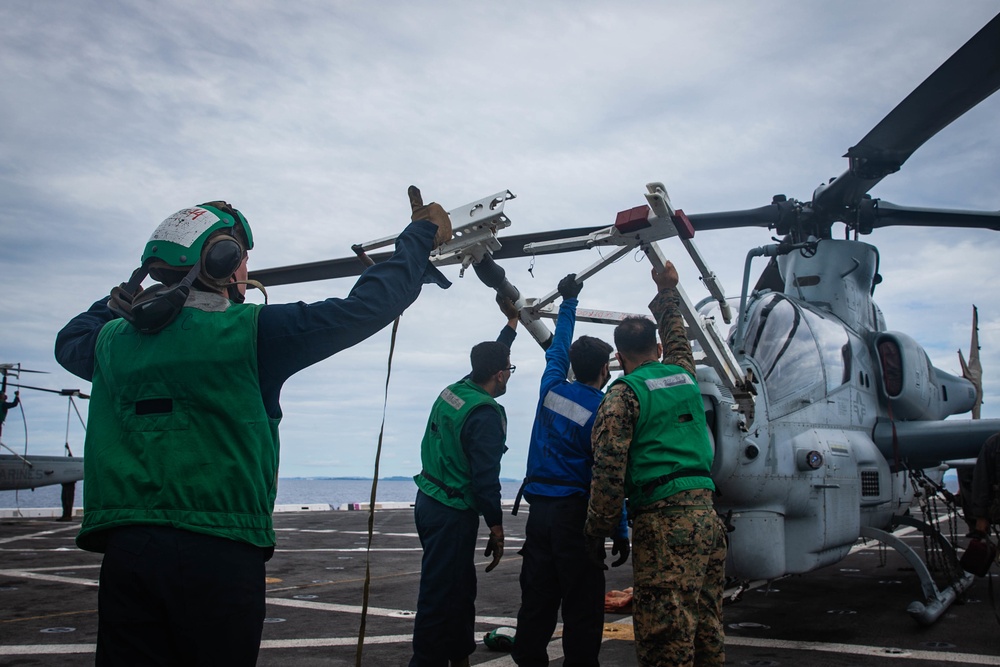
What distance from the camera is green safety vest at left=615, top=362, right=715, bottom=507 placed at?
3.76 m

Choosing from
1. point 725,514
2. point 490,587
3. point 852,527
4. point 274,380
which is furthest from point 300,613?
point 274,380

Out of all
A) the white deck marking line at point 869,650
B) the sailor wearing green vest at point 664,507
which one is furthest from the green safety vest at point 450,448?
the white deck marking line at point 869,650

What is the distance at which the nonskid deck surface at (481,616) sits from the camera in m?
5.30

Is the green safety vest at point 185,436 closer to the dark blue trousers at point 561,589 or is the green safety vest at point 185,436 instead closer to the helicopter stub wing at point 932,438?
the dark blue trousers at point 561,589

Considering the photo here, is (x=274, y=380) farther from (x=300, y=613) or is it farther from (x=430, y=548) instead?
(x=300, y=613)

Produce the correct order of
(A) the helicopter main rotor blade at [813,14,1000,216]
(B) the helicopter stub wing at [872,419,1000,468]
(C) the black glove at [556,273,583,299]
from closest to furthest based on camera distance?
(C) the black glove at [556,273,583,299], (A) the helicopter main rotor blade at [813,14,1000,216], (B) the helicopter stub wing at [872,419,1000,468]

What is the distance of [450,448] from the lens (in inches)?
184

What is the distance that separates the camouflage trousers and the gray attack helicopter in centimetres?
172

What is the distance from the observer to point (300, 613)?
6.84 metres

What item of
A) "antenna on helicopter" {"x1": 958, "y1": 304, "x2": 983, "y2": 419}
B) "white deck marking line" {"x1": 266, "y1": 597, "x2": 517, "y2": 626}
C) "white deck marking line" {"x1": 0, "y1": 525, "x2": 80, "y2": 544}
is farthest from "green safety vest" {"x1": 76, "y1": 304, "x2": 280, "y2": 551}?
"white deck marking line" {"x1": 0, "y1": 525, "x2": 80, "y2": 544}

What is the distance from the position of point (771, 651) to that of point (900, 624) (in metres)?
1.78

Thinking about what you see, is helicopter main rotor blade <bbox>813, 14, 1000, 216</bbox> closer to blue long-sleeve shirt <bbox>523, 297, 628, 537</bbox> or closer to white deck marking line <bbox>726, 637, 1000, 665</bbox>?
blue long-sleeve shirt <bbox>523, 297, 628, 537</bbox>

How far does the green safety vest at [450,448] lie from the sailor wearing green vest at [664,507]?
949 mm

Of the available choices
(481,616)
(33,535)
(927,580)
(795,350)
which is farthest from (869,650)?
(33,535)
